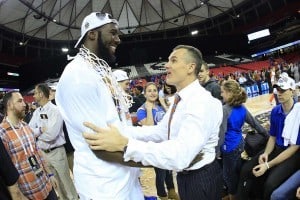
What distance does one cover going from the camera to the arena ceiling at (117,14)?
99.6 feet

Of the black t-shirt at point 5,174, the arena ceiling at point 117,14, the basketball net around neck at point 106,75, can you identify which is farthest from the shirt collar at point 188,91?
the arena ceiling at point 117,14

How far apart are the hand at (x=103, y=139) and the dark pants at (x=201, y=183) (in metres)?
1.03

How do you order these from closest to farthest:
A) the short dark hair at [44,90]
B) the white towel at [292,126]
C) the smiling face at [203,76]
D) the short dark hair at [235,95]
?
the white towel at [292,126], the short dark hair at [235,95], the smiling face at [203,76], the short dark hair at [44,90]

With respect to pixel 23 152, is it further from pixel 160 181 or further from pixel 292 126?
pixel 292 126

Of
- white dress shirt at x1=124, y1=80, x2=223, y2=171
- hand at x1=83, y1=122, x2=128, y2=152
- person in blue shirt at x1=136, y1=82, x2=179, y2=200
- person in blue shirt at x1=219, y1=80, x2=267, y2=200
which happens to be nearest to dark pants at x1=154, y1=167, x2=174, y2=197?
person in blue shirt at x1=136, y1=82, x2=179, y2=200

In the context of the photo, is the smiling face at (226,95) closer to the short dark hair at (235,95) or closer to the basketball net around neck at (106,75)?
the short dark hair at (235,95)

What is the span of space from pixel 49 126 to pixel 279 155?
3165 millimetres

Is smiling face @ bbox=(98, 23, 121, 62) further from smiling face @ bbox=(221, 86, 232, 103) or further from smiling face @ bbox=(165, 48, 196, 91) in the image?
smiling face @ bbox=(221, 86, 232, 103)

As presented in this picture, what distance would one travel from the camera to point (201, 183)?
2350 millimetres

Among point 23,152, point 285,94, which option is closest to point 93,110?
point 23,152

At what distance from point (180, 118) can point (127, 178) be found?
62 cm

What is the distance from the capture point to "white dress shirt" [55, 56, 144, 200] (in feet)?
4.99

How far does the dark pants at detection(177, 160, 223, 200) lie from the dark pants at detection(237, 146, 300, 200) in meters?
1.13

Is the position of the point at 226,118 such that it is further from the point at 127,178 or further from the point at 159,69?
the point at 159,69
